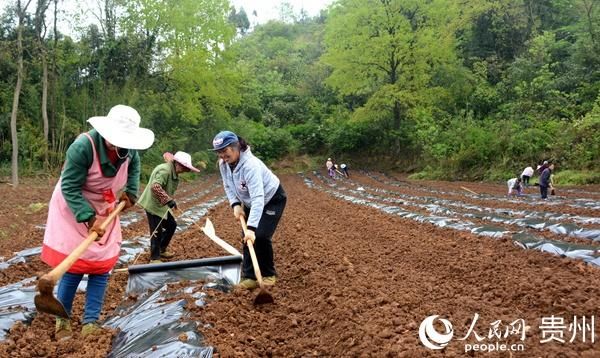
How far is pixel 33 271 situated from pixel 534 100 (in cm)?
2294

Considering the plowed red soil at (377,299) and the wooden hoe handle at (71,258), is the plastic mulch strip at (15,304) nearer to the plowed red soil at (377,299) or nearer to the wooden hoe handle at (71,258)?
the plowed red soil at (377,299)

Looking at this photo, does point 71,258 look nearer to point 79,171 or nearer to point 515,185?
point 79,171

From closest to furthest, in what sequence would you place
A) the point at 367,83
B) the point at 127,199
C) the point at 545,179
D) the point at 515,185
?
the point at 127,199, the point at 545,179, the point at 515,185, the point at 367,83

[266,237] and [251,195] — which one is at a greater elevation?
[251,195]

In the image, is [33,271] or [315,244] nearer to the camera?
[33,271]

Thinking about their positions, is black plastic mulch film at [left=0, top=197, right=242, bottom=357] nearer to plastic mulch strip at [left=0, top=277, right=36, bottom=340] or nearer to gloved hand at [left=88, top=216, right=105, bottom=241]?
plastic mulch strip at [left=0, top=277, right=36, bottom=340]

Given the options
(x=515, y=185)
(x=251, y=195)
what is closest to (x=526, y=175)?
(x=515, y=185)

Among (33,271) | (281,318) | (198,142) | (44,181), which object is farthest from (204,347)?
(198,142)

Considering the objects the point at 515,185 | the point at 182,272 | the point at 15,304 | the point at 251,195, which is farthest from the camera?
the point at 515,185

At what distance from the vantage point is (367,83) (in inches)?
1099

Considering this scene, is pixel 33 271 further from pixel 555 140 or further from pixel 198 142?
pixel 198 142

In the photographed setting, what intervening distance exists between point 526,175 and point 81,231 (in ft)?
50.6

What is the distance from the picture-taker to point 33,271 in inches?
217

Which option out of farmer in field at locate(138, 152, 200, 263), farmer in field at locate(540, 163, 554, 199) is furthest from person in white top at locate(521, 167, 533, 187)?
farmer in field at locate(138, 152, 200, 263)
